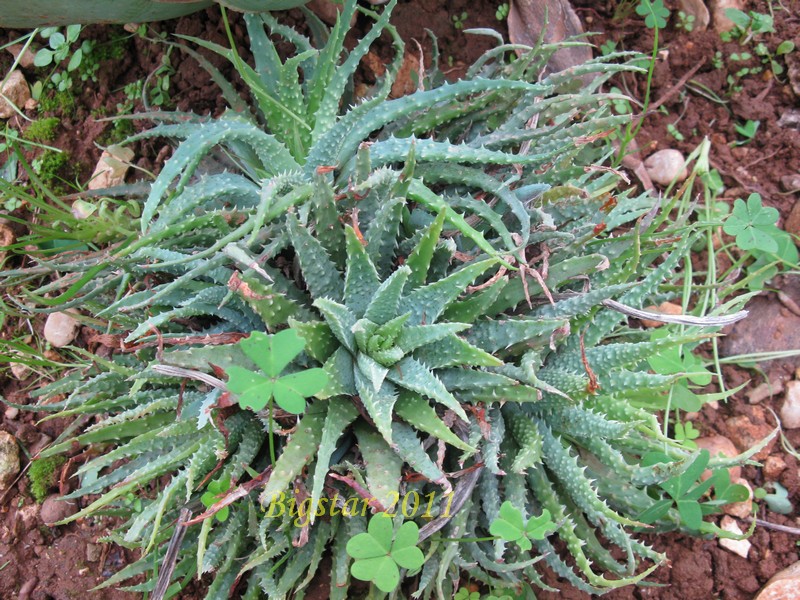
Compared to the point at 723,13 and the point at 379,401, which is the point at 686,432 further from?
the point at 723,13

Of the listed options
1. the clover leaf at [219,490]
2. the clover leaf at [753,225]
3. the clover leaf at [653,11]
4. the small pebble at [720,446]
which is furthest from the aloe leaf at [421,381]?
the clover leaf at [653,11]

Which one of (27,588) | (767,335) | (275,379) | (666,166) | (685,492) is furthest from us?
(666,166)

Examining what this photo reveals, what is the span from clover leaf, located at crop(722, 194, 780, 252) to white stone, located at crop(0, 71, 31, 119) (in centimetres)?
208

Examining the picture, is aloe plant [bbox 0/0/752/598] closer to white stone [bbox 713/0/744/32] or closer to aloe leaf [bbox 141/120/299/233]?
aloe leaf [bbox 141/120/299/233]

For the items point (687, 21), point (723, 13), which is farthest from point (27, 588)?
point (723, 13)

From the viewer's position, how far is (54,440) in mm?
1846

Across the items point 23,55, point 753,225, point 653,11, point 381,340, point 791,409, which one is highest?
point 23,55

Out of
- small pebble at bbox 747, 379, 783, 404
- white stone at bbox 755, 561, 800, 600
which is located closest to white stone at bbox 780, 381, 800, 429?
small pebble at bbox 747, 379, 783, 404

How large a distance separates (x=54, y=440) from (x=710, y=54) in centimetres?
231

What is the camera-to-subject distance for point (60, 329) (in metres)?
1.88

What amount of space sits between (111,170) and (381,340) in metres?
1.07

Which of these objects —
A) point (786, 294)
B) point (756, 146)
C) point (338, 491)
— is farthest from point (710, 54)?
point (338, 491)

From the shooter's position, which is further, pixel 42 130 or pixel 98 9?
pixel 42 130

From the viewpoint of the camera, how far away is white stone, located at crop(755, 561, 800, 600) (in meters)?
1.60
